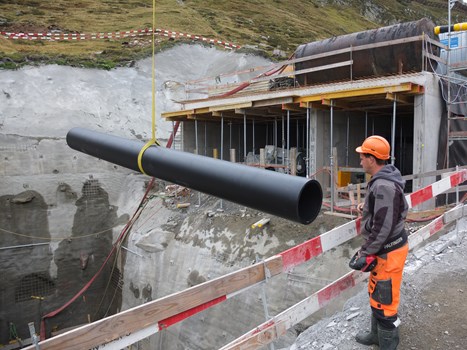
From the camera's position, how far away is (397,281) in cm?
301

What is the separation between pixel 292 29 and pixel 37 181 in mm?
33423

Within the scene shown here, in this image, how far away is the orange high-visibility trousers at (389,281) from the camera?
298 cm

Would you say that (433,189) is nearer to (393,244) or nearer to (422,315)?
(422,315)

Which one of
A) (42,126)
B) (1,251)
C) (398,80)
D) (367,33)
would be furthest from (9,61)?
(398,80)

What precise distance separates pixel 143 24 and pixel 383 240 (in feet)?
101

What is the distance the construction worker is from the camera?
288 centimetres

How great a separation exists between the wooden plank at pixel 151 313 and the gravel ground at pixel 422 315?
114 centimetres

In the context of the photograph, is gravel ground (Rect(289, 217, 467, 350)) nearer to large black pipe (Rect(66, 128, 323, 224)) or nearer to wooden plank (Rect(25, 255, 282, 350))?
wooden plank (Rect(25, 255, 282, 350))

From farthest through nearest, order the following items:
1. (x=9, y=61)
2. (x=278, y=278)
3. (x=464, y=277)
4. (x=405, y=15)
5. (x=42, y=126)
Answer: (x=405, y=15), (x=9, y=61), (x=42, y=126), (x=278, y=278), (x=464, y=277)

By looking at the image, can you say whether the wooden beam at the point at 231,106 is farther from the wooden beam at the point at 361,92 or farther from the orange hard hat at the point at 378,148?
the orange hard hat at the point at 378,148

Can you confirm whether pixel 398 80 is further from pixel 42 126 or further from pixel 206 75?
pixel 206 75

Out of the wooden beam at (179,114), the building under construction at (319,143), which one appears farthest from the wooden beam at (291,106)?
the wooden beam at (179,114)

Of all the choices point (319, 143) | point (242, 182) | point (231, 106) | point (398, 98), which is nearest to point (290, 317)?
point (242, 182)

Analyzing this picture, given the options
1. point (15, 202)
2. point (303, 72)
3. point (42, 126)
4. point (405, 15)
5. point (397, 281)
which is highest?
point (405, 15)
